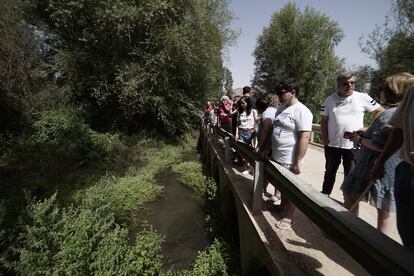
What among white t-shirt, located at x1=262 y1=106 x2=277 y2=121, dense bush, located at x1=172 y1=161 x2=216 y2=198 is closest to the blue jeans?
white t-shirt, located at x1=262 y1=106 x2=277 y2=121

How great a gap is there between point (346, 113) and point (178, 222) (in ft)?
15.8

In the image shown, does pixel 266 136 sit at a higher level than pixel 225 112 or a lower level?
lower

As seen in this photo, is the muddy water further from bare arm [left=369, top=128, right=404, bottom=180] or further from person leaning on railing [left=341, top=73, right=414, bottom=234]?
bare arm [left=369, top=128, right=404, bottom=180]

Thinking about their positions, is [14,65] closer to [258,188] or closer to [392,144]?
[258,188]

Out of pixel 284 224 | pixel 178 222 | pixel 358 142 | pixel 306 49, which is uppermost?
pixel 306 49

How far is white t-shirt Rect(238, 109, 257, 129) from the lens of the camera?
573 cm

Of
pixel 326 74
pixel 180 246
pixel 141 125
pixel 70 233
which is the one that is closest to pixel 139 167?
pixel 141 125

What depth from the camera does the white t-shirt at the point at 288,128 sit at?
9.00 feet

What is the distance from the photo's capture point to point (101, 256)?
134 inches

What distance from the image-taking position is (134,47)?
11430 mm

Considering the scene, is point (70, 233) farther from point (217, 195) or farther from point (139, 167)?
point (139, 167)

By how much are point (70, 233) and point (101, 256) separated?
68 cm

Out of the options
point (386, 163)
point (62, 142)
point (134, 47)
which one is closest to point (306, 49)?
point (134, 47)

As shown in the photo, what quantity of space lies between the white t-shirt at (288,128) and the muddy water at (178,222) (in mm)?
3097
